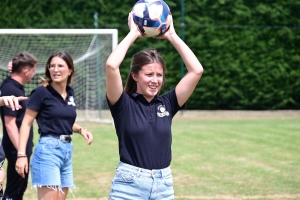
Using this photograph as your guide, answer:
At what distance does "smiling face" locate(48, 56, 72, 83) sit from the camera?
625cm

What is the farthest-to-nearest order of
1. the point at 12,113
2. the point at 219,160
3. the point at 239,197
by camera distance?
the point at 219,160
the point at 239,197
the point at 12,113

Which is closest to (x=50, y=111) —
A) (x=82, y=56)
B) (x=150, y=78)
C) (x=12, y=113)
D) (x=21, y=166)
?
(x=21, y=166)

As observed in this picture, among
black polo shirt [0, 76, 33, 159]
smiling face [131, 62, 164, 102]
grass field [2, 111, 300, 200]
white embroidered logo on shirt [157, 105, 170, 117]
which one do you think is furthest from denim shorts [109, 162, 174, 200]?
grass field [2, 111, 300, 200]

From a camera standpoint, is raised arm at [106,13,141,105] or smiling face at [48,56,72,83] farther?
smiling face at [48,56,72,83]

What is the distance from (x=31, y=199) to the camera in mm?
8188

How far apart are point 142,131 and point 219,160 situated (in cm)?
685

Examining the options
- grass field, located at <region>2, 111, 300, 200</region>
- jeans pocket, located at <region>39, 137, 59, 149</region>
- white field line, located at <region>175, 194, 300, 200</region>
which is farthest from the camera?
grass field, located at <region>2, 111, 300, 200</region>

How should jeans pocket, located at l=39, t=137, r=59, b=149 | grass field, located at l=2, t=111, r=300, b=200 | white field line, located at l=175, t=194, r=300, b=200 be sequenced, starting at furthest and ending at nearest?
grass field, located at l=2, t=111, r=300, b=200 < white field line, located at l=175, t=194, r=300, b=200 < jeans pocket, located at l=39, t=137, r=59, b=149

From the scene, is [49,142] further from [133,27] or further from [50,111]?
[133,27]

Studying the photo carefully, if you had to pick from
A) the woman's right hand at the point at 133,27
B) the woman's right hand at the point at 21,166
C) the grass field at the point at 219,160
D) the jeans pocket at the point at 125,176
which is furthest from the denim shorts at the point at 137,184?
the grass field at the point at 219,160

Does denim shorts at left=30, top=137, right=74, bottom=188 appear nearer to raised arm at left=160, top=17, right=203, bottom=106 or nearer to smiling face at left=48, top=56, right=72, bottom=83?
smiling face at left=48, top=56, right=72, bottom=83

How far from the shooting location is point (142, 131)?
4496 millimetres

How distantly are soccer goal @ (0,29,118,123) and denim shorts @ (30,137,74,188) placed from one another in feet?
36.1

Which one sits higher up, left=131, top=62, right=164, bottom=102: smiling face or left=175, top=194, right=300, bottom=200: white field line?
left=131, top=62, right=164, bottom=102: smiling face
